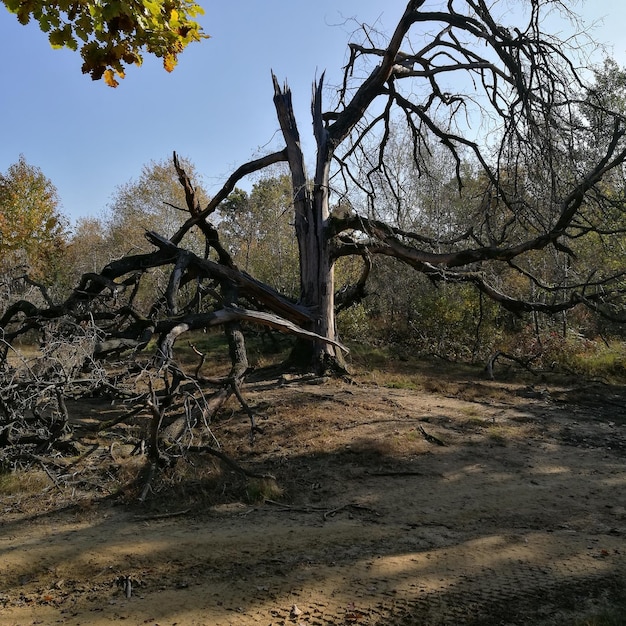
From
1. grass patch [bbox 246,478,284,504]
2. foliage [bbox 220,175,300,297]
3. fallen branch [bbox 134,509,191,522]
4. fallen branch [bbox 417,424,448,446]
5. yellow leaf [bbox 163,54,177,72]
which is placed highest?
foliage [bbox 220,175,300,297]

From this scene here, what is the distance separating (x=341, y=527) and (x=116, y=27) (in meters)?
4.46

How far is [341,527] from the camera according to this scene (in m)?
5.29

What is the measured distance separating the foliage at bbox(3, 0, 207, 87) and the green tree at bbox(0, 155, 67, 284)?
1185 inches

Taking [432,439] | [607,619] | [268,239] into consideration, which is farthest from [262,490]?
[268,239]

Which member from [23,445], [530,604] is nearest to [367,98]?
[23,445]

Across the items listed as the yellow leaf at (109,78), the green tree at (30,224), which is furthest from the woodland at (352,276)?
the green tree at (30,224)

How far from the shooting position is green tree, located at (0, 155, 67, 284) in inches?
1236

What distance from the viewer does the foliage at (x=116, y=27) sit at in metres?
3.21

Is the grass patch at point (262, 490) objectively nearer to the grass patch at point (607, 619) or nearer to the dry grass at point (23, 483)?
the dry grass at point (23, 483)

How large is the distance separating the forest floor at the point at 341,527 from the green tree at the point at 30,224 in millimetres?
25694

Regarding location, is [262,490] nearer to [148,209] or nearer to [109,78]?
[109,78]

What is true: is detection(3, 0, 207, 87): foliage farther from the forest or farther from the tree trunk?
the tree trunk

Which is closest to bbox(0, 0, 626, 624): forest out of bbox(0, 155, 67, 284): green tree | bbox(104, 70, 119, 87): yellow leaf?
bbox(104, 70, 119, 87): yellow leaf

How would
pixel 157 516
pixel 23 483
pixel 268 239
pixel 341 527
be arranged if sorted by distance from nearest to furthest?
pixel 341 527 → pixel 157 516 → pixel 23 483 → pixel 268 239
